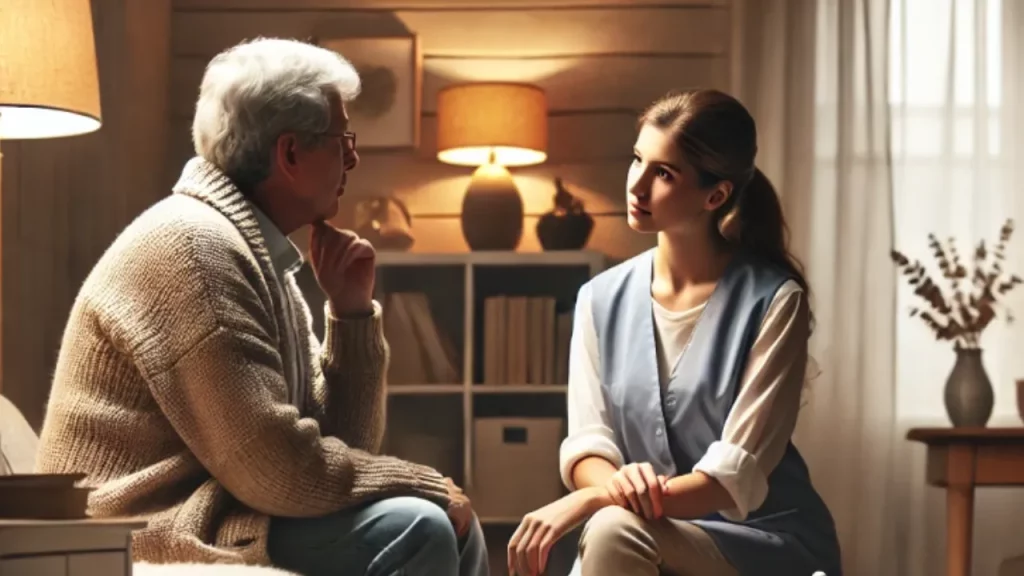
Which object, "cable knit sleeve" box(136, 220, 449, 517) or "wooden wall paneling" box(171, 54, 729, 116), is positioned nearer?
"cable knit sleeve" box(136, 220, 449, 517)

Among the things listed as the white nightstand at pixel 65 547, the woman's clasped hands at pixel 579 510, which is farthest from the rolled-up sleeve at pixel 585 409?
the white nightstand at pixel 65 547

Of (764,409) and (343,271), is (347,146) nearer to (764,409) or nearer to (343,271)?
(343,271)

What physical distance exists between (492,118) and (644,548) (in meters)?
2.14

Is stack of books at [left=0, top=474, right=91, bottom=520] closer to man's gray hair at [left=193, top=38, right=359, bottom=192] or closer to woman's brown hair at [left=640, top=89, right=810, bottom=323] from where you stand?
man's gray hair at [left=193, top=38, right=359, bottom=192]

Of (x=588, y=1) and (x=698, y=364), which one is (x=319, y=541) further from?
(x=588, y=1)

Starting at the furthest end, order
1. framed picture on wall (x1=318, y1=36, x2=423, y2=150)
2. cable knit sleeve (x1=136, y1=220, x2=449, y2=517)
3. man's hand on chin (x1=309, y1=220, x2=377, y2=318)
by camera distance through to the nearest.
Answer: framed picture on wall (x1=318, y1=36, x2=423, y2=150) → man's hand on chin (x1=309, y1=220, x2=377, y2=318) → cable knit sleeve (x1=136, y1=220, x2=449, y2=517)

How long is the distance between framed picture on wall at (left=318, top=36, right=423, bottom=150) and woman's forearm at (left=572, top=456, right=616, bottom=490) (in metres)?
2.19

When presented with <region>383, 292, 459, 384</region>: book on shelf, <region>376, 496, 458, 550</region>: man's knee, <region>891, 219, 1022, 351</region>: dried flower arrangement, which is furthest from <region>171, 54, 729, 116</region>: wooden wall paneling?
<region>376, 496, 458, 550</region>: man's knee

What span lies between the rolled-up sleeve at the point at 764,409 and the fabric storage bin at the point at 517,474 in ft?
6.05

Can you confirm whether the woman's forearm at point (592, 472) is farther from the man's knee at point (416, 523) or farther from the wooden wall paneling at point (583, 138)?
the wooden wall paneling at point (583, 138)

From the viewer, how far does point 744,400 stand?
74.3 inches

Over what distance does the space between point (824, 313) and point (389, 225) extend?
125cm

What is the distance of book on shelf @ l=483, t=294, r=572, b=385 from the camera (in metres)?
3.80

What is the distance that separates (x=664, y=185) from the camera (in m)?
1.98
